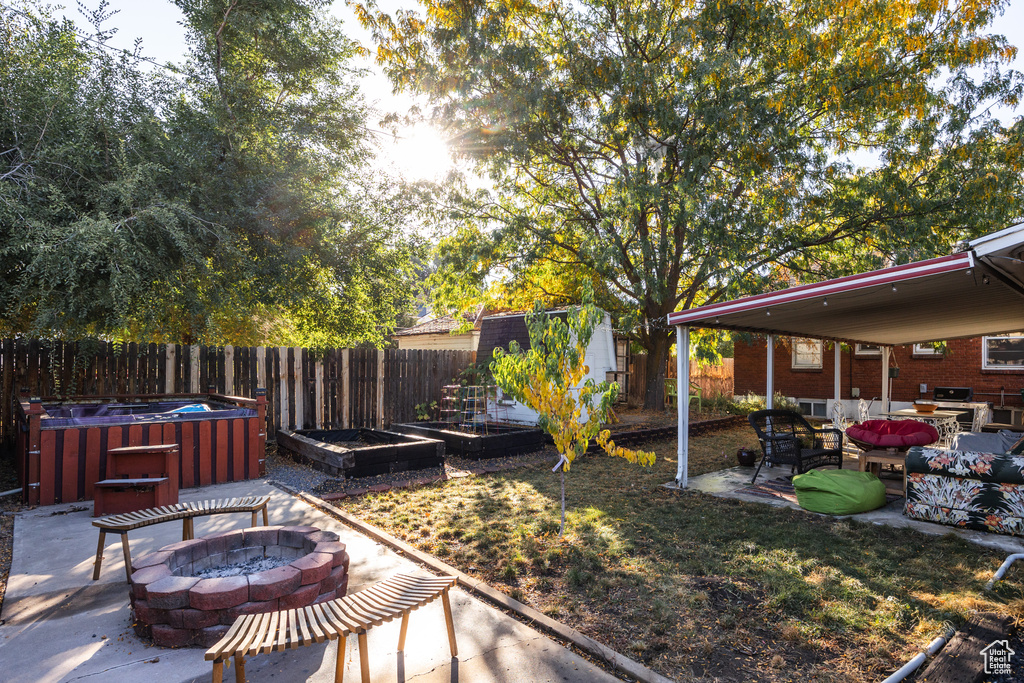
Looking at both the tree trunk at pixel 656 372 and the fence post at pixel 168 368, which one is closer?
the fence post at pixel 168 368

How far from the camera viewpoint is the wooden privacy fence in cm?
889

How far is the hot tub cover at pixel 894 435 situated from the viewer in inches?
289

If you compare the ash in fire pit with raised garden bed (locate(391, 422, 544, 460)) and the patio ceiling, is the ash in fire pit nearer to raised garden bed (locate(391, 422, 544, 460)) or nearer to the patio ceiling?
raised garden bed (locate(391, 422, 544, 460))

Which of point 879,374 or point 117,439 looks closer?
point 117,439

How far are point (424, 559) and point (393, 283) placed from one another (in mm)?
8537

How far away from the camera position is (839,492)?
6.37 metres

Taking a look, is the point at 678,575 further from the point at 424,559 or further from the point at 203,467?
the point at 203,467

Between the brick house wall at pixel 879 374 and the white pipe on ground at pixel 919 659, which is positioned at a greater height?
the brick house wall at pixel 879 374

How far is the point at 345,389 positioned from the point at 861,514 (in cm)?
949

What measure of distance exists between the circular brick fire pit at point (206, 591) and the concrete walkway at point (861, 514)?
5341 mm

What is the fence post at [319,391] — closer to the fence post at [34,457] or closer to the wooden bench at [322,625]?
the fence post at [34,457]

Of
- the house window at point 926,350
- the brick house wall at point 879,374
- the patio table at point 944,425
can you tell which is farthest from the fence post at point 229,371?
the house window at point 926,350

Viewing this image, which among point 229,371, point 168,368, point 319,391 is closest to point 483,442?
point 319,391

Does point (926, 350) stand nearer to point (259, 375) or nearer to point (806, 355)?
point (806, 355)
